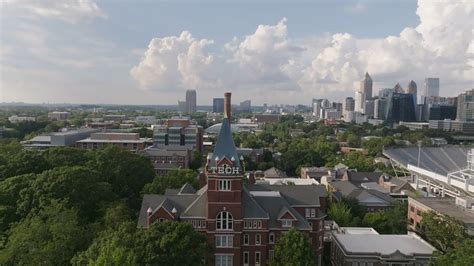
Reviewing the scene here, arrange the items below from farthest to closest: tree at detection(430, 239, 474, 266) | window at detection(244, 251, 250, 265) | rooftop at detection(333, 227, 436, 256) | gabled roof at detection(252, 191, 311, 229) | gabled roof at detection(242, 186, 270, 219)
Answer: rooftop at detection(333, 227, 436, 256) → gabled roof at detection(252, 191, 311, 229) → window at detection(244, 251, 250, 265) → gabled roof at detection(242, 186, 270, 219) → tree at detection(430, 239, 474, 266)

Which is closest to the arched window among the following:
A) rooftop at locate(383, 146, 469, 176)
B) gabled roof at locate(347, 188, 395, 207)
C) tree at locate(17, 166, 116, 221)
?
tree at locate(17, 166, 116, 221)

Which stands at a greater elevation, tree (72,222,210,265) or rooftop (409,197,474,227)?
tree (72,222,210,265)

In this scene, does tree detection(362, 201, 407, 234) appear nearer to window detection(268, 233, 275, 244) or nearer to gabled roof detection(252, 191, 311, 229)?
gabled roof detection(252, 191, 311, 229)

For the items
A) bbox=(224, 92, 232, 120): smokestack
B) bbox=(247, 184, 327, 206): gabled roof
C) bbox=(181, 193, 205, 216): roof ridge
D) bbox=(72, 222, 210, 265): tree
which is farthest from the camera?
bbox=(247, 184, 327, 206): gabled roof

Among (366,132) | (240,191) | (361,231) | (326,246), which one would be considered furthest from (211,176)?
(366,132)

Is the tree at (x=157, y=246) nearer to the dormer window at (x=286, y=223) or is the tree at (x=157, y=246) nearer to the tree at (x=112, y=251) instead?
the tree at (x=112, y=251)

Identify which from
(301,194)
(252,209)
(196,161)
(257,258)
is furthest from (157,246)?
(196,161)

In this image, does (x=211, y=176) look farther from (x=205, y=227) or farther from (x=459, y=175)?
(x=459, y=175)
